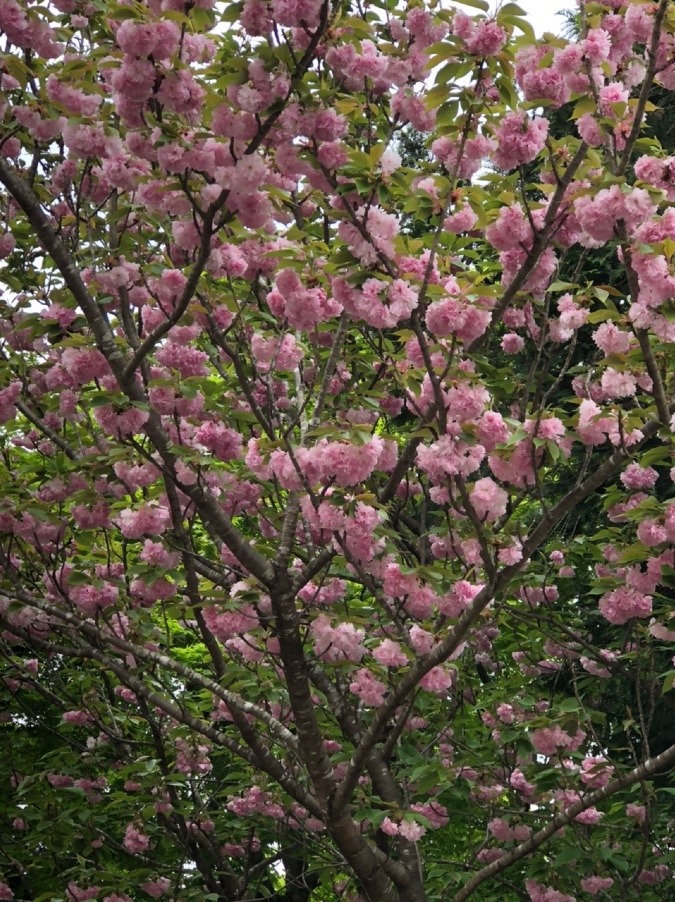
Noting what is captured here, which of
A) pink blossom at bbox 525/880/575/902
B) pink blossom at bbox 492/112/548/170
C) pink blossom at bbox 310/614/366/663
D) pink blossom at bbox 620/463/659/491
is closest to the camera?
pink blossom at bbox 492/112/548/170

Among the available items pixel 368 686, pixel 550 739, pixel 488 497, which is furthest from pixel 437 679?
pixel 550 739

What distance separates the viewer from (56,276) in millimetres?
6371

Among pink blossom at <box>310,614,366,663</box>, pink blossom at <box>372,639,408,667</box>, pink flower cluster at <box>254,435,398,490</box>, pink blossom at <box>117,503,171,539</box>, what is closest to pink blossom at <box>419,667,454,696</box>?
pink blossom at <box>372,639,408,667</box>

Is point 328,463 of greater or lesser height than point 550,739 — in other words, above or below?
above

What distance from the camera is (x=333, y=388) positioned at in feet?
20.6

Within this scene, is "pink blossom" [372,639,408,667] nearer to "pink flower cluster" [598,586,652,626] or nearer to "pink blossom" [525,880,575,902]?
"pink flower cluster" [598,586,652,626]

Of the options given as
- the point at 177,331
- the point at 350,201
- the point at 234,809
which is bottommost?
the point at 234,809

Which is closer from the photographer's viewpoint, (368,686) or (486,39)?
(486,39)

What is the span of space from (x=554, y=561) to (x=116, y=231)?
3.69 m

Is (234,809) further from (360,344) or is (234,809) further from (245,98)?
(245,98)

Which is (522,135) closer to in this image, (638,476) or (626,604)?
(638,476)

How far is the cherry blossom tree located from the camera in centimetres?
389

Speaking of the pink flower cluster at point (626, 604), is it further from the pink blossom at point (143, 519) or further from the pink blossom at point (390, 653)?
the pink blossom at point (143, 519)

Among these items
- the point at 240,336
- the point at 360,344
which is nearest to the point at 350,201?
the point at 240,336
